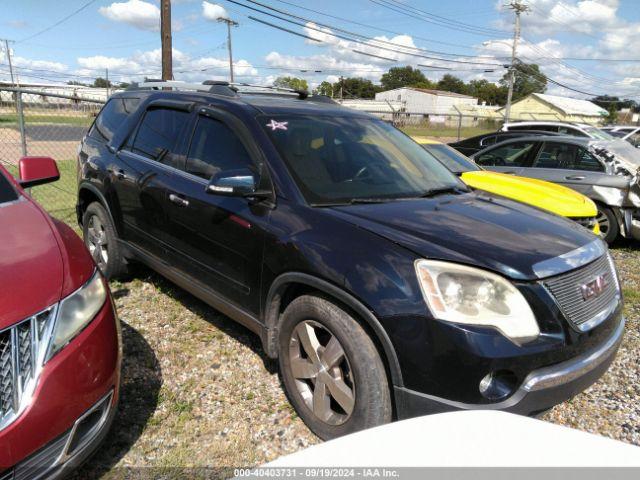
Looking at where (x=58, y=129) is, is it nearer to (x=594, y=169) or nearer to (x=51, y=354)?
(x=594, y=169)

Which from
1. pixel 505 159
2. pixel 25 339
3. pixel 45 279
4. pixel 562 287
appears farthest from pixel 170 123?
pixel 505 159

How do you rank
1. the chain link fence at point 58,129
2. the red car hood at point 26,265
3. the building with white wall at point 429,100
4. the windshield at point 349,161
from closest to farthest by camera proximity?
the red car hood at point 26,265 → the windshield at point 349,161 → the chain link fence at point 58,129 → the building with white wall at point 429,100

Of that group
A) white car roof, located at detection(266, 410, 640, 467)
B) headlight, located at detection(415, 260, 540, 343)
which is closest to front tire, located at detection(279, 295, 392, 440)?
headlight, located at detection(415, 260, 540, 343)

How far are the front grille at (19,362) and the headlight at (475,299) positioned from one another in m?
1.57

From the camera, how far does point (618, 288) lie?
8.89ft

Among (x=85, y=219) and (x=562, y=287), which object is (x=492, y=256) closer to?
(x=562, y=287)

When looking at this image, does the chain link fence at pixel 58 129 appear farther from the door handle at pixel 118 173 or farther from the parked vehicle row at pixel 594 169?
the parked vehicle row at pixel 594 169

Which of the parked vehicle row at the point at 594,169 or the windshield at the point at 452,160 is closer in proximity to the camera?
the parked vehicle row at the point at 594,169

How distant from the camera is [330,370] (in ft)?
7.93

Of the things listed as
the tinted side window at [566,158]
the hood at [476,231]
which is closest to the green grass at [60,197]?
the hood at [476,231]

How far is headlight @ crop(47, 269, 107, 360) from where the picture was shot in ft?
6.32

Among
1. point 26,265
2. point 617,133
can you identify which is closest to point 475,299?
point 26,265

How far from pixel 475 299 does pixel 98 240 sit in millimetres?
3797

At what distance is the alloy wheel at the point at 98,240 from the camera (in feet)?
14.8
